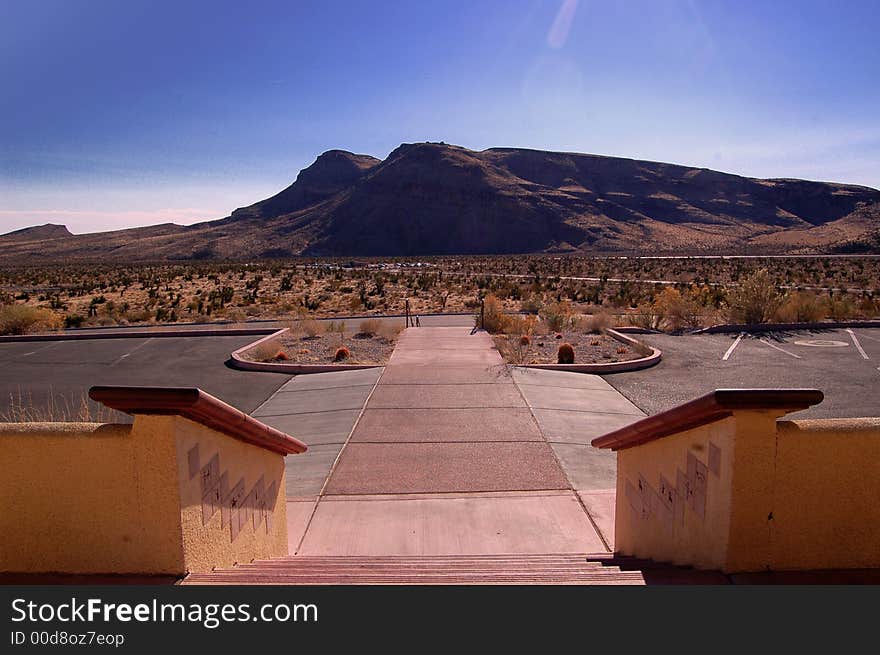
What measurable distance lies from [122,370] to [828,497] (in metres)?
15.8

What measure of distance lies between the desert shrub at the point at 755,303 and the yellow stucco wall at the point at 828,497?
19.7 m

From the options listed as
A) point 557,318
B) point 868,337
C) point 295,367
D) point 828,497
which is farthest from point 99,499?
point 868,337

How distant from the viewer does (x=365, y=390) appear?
13.3 m

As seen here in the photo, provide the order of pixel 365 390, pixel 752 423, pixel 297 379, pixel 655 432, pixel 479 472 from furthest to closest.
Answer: pixel 297 379 → pixel 365 390 → pixel 479 472 → pixel 655 432 → pixel 752 423

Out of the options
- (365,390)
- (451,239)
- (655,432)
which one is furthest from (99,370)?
(451,239)

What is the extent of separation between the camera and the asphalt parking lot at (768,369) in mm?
12289

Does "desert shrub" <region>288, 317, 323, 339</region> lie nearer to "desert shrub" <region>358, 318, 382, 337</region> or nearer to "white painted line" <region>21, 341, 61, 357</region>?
"desert shrub" <region>358, 318, 382, 337</region>

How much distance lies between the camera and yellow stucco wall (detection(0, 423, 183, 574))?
352 centimetres

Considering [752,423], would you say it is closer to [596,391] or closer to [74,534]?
[74,534]

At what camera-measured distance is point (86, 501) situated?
3.59 m

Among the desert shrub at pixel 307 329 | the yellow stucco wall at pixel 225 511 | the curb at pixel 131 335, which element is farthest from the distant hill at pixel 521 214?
the yellow stucco wall at pixel 225 511

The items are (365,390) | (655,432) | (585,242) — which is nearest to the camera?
(655,432)

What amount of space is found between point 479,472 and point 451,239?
118 meters

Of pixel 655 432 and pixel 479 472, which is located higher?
pixel 655 432
